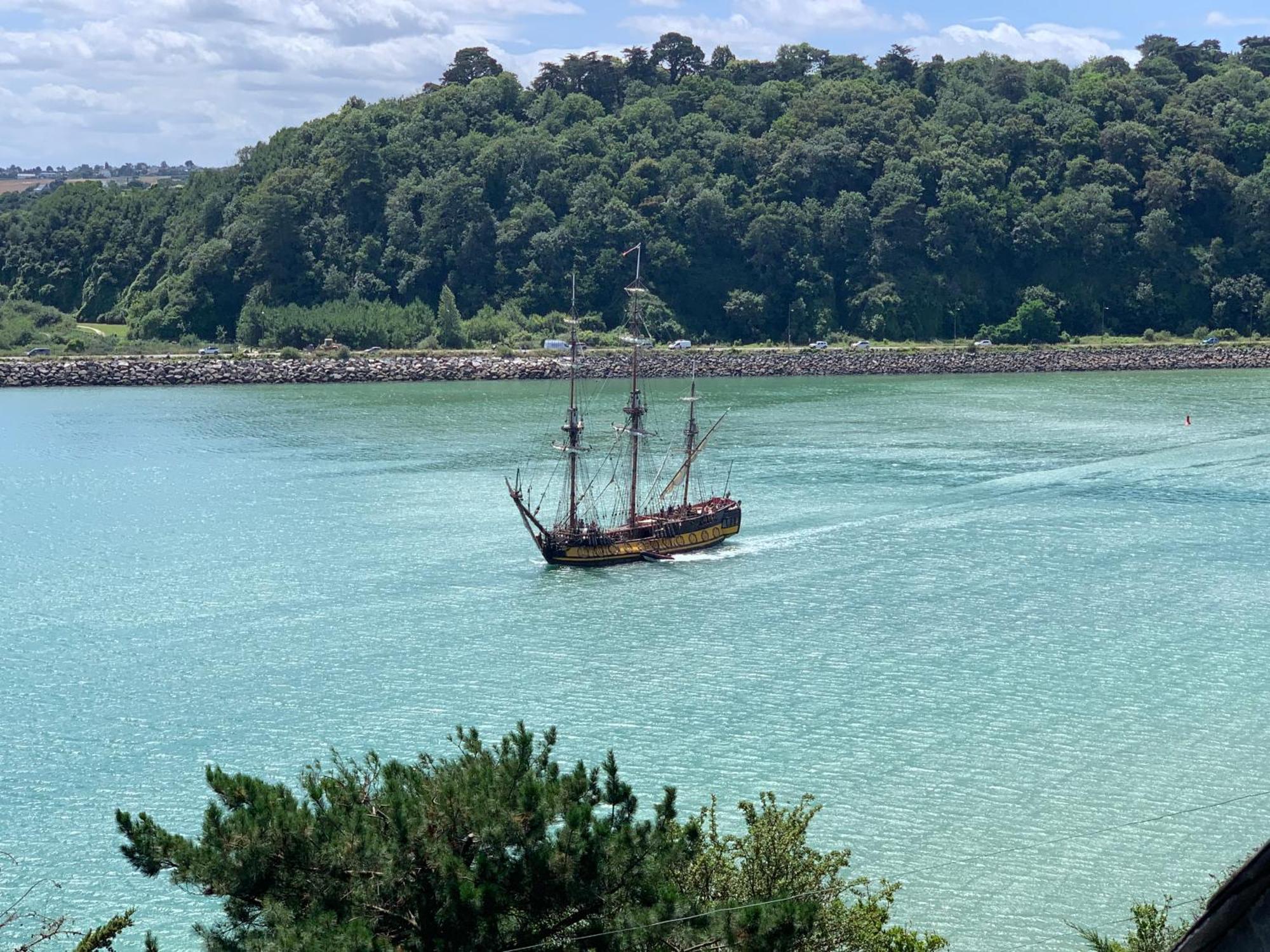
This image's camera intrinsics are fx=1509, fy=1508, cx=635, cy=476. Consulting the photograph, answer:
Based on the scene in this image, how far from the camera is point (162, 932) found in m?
15.7

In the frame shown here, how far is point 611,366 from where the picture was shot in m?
79.2

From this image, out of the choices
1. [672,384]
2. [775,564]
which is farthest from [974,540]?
[672,384]

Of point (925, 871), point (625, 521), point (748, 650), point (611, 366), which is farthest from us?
point (611, 366)

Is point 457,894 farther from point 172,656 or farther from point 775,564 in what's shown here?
point 775,564

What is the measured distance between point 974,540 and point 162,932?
75.7 ft

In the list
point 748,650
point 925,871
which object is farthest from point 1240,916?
point 748,650

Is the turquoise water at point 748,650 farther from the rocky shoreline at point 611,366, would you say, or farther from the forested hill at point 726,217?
the forested hill at point 726,217

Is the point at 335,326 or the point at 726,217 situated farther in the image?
the point at 726,217

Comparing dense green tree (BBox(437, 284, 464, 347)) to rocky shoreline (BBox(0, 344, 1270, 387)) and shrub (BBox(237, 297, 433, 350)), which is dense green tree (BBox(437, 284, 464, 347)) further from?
rocky shoreline (BBox(0, 344, 1270, 387))

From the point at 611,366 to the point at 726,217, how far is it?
1843 centimetres

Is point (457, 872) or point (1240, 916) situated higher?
point (1240, 916)

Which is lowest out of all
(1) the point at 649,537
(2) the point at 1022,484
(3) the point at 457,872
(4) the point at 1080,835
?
(4) the point at 1080,835

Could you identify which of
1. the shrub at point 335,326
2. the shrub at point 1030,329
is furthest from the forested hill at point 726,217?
the shrub at point 1030,329

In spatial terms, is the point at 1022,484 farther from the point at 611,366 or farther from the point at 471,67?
the point at 471,67
